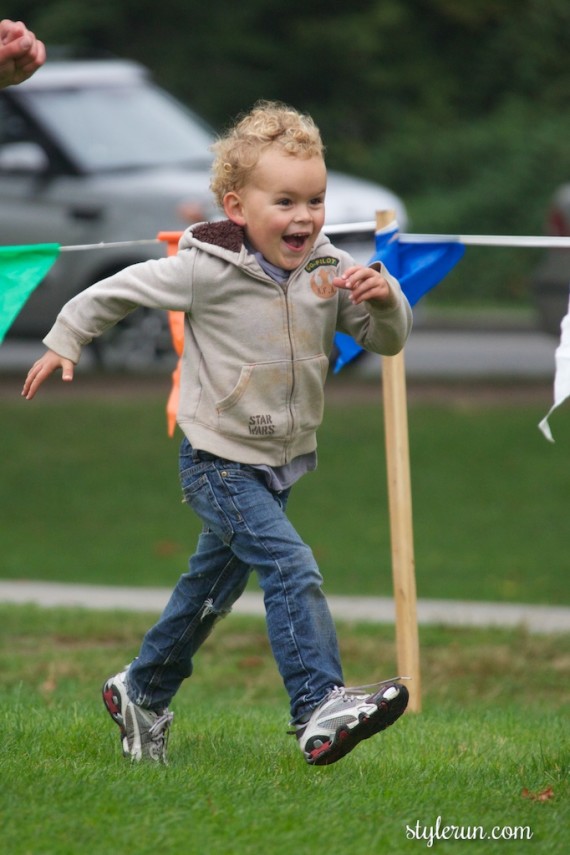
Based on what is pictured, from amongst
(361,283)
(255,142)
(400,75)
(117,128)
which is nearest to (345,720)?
(361,283)

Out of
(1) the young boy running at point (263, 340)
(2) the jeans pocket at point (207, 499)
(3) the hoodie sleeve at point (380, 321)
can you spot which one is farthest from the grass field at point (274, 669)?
(3) the hoodie sleeve at point (380, 321)

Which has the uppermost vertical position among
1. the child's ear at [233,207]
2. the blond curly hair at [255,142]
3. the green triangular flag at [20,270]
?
the blond curly hair at [255,142]

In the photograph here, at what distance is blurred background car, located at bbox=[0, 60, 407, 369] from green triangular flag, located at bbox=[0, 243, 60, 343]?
25.5 ft

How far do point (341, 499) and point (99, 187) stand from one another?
3.99 m

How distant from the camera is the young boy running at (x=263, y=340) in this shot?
4.23m

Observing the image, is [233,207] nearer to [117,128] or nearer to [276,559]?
[276,559]

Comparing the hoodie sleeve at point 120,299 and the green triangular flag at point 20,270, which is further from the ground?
the green triangular flag at point 20,270

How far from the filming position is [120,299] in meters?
4.35

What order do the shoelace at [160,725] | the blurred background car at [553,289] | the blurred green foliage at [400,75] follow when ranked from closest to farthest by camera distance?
the shoelace at [160,725] < the blurred background car at [553,289] < the blurred green foliage at [400,75]

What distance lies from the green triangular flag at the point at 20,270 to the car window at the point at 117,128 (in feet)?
28.2

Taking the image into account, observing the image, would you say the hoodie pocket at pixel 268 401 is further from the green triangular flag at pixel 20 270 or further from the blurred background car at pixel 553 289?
the blurred background car at pixel 553 289

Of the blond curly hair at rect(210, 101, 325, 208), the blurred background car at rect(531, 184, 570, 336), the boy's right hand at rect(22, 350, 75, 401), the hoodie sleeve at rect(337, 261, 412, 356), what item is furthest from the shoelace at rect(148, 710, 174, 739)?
the blurred background car at rect(531, 184, 570, 336)

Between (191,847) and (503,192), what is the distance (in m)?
29.0

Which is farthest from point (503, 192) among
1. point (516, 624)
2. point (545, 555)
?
point (516, 624)
